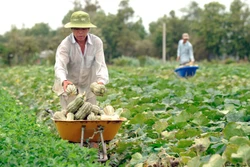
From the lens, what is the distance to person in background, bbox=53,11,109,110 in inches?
245

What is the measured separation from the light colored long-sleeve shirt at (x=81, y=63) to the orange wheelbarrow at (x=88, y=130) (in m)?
0.74

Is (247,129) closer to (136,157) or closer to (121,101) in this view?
(136,157)

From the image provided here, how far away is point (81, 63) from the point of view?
6.55 m

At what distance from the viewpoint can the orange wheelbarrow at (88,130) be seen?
550cm

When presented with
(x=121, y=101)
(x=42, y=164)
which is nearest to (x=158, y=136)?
(x=42, y=164)

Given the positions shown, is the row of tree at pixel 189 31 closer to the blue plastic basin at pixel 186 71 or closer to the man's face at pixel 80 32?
the blue plastic basin at pixel 186 71

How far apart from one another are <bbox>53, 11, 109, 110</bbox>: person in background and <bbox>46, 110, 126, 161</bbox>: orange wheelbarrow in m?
0.68

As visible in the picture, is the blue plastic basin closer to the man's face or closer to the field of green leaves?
the field of green leaves

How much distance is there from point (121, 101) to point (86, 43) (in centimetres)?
298

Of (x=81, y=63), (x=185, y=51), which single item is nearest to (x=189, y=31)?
(x=185, y=51)

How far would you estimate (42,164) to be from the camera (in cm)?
455

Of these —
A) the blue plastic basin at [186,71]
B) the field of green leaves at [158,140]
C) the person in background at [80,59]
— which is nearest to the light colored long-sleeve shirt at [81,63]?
the person in background at [80,59]

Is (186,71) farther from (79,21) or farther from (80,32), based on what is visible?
(79,21)

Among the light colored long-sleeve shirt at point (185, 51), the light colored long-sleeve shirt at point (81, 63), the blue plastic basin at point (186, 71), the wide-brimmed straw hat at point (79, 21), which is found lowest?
the blue plastic basin at point (186, 71)
